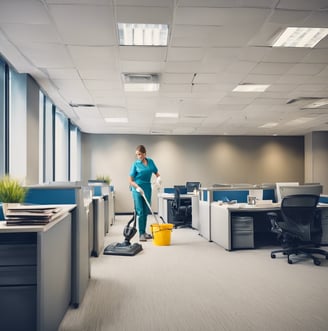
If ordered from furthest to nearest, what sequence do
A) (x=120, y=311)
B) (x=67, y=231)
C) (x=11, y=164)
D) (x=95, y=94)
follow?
(x=95, y=94) → (x=11, y=164) → (x=120, y=311) → (x=67, y=231)

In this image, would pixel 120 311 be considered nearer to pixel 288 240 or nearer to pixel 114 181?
pixel 288 240

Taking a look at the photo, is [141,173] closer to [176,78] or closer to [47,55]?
[176,78]

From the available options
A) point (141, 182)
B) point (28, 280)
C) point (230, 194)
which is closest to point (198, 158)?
point (230, 194)

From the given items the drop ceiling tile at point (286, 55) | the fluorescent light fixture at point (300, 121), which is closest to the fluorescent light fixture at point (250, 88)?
the drop ceiling tile at point (286, 55)

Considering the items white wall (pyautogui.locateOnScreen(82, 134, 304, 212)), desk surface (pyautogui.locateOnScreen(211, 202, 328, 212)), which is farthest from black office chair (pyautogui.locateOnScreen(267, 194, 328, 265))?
white wall (pyautogui.locateOnScreen(82, 134, 304, 212))

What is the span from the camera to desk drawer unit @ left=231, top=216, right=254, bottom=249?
414 centimetres

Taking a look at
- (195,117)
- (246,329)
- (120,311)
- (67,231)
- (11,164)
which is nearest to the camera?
(246,329)

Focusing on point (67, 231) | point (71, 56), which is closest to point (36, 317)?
point (67, 231)

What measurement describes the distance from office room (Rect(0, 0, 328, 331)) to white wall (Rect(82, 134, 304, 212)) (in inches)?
90.5

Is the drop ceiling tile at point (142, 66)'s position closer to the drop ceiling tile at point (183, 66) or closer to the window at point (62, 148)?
the drop ceiling tile at point (183, 66)

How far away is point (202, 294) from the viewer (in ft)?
8.39

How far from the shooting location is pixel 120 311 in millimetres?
2238

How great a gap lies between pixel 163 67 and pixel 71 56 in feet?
3.19

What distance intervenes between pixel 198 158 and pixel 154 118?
2.85 metres
